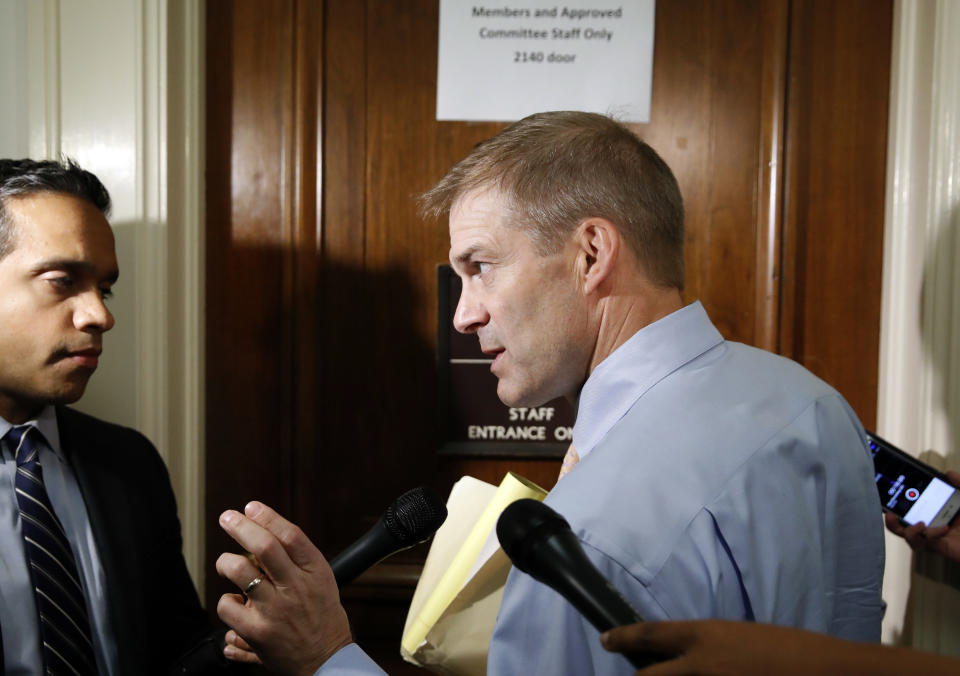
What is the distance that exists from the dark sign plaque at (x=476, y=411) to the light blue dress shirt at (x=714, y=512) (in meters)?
0.58

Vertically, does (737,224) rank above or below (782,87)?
below

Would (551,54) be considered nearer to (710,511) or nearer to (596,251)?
(596,251)

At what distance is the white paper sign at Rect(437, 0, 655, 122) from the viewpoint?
127cm

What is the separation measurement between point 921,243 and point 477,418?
776 mm

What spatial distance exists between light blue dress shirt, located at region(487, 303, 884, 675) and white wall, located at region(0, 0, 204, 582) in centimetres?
83

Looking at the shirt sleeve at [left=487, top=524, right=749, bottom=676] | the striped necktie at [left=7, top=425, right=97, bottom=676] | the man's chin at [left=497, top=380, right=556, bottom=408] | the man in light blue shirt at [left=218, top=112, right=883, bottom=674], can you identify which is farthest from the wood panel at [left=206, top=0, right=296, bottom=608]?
the shirt sleeve at [left=487, top=524, right=749, bottom=676]

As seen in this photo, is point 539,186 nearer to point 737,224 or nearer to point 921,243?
point 737,224

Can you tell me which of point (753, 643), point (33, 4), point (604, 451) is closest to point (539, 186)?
point (604, 451)

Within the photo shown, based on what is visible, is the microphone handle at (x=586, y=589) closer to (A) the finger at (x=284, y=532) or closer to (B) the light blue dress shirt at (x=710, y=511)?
(B) the light blue dress shirt at (x=710, y=511)

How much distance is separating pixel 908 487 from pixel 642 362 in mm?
577

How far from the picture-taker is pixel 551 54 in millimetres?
1276

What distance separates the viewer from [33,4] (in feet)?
3.93

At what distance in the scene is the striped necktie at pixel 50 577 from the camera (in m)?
0.93

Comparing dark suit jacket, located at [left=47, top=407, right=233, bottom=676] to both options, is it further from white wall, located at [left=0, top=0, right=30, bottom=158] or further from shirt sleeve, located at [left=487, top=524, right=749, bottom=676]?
shirt sleeve, located at [left=487, top=524, right=749, bottom=676]
